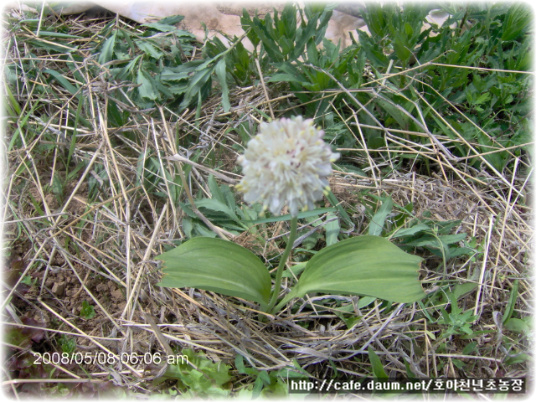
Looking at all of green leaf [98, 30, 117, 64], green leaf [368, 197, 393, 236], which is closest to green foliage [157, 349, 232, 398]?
green leaf [368, 197, 393, 236]

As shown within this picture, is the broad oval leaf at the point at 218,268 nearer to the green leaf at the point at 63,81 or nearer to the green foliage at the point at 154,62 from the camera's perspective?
the green foliage at the point at 154,62

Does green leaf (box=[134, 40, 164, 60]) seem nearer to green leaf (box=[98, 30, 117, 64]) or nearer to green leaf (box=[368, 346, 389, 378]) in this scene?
green leaf (box=[98, 30, 117, 64])

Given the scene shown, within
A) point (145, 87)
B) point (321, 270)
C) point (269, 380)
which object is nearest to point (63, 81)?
point (145, 87)

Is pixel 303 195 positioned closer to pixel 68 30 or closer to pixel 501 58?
pixel 501 58

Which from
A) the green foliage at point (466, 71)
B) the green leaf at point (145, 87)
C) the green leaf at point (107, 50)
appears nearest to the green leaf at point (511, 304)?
the green foliage at point (466, 71)

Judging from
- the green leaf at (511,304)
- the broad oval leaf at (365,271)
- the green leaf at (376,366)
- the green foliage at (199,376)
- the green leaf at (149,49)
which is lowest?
the green foliage at (199,376)
